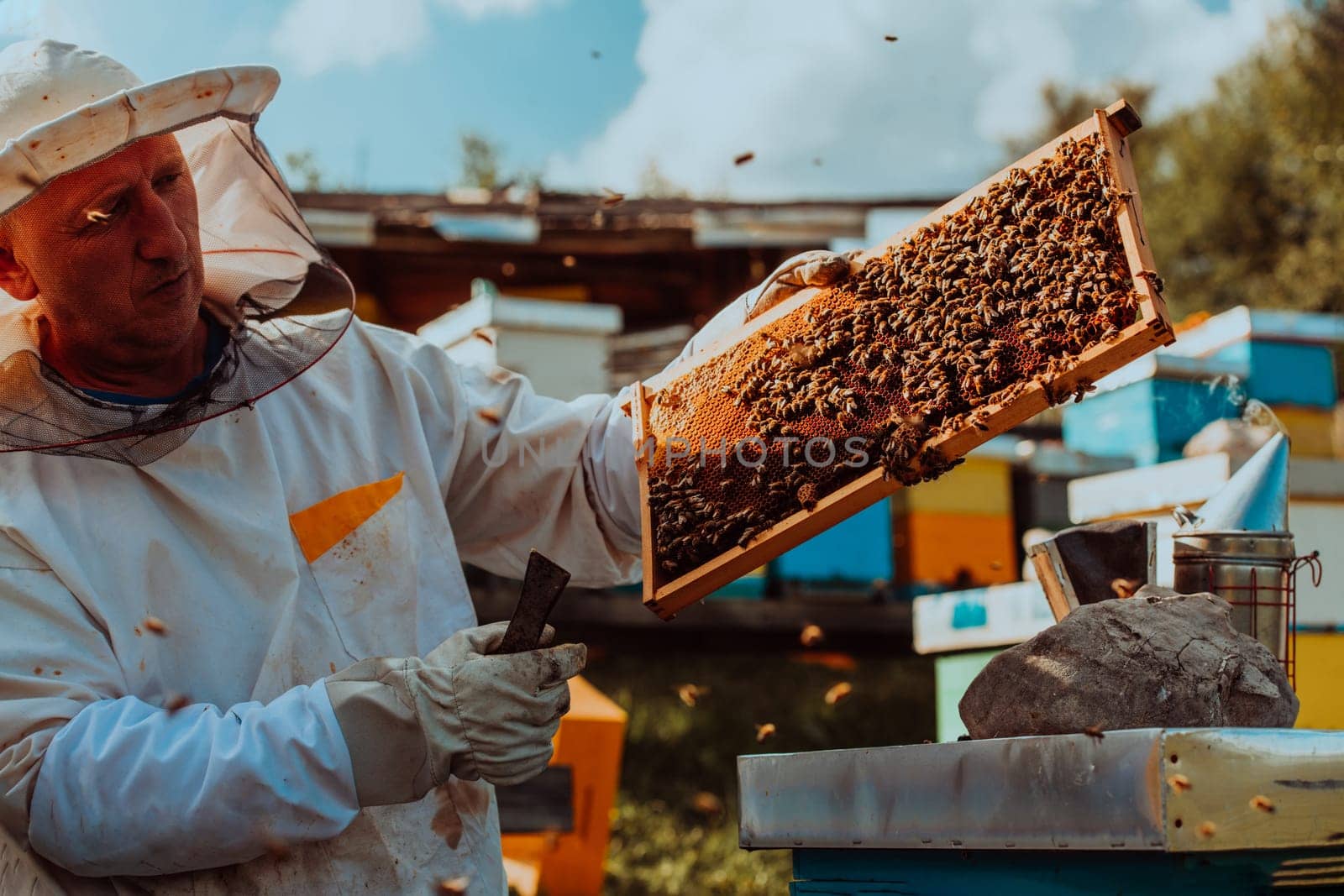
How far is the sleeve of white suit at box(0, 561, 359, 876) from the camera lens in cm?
204

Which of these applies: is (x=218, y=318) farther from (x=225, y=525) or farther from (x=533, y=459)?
(x=533, y=459)

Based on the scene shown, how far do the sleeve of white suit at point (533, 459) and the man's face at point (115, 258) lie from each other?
19.9 inches

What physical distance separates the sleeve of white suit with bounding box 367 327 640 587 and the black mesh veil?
204 mm

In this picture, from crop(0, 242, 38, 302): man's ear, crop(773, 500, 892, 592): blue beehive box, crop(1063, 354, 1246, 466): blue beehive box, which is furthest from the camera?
crop(773, 500, 892, 592): blue beehive box

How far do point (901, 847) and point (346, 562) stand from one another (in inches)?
47.4

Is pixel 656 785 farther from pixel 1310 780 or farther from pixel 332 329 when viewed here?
pixel 1310 780

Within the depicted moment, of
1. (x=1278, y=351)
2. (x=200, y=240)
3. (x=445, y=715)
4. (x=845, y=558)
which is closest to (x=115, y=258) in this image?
(x=200, y=240)

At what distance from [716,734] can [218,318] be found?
235 inches

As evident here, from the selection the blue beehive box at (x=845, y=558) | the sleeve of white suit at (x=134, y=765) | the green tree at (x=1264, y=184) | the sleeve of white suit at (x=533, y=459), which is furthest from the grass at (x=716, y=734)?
the green tree at (x=1264, y=184)

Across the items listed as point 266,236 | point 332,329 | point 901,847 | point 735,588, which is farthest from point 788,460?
point 735,588

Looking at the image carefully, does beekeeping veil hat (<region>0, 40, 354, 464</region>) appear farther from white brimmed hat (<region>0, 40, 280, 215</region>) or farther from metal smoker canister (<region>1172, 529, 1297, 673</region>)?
metal smoker canister (<region>1172, 529, 1297, 673</region>)

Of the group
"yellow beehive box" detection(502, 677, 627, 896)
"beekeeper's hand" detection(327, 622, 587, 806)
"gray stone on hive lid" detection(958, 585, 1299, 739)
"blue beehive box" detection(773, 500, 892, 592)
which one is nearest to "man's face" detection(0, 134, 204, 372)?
"beekeeper's hand" detection(327, 622, 587, 806)

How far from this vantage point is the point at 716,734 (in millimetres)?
8141

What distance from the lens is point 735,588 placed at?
25.7 feet
